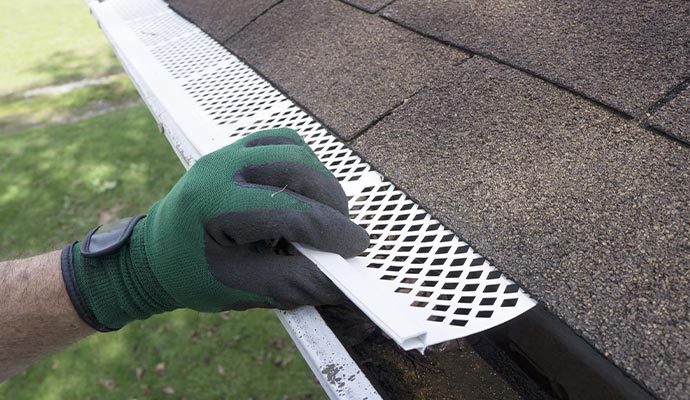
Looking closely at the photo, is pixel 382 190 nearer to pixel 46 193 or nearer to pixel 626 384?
pixel 626 384

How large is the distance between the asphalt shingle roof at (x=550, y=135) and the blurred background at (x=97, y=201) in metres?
2.26

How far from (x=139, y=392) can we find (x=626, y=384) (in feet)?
10.4

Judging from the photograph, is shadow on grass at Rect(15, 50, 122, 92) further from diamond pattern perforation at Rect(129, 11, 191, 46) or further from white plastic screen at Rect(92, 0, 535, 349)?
white plastic screen at Rect(92, 0, 535, 349)

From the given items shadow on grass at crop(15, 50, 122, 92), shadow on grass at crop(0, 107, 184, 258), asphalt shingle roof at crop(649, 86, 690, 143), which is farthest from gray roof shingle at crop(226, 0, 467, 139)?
shadow on grass at crop(15, 50, 122, 92)

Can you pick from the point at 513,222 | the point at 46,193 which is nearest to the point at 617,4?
the point at 513,222

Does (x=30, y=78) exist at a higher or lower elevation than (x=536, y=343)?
lower

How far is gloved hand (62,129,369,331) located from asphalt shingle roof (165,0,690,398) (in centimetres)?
31

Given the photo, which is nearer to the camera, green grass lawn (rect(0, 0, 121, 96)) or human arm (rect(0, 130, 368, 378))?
human arm (rect(0, 130, 368, 378))

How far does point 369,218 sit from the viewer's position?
1.56 metres

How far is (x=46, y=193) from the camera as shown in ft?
17.9

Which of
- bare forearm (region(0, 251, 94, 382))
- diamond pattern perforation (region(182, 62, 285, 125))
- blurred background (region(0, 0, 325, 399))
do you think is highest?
diamond pattern perforation (region(182, 62, 285, 125))

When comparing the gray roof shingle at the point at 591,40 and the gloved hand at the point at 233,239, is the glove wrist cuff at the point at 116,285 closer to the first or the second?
the gloved hand at the point at 233,239

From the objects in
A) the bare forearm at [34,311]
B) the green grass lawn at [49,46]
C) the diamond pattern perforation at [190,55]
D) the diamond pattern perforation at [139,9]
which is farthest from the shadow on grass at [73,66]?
the bare forearm at [34,311]

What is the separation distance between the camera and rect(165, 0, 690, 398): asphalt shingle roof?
1097 millimetres
